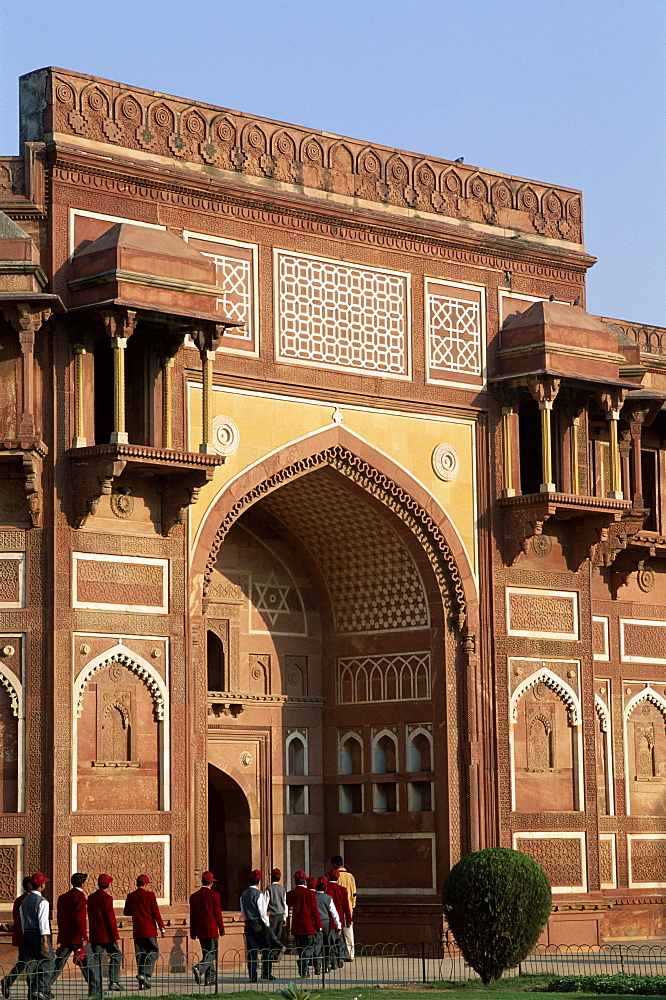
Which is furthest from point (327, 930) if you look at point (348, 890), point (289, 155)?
point (289, 155)

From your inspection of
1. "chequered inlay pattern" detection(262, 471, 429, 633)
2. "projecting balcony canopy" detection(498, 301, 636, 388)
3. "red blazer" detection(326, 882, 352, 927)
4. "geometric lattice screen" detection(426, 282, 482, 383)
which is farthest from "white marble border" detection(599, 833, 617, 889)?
"geometric lattice screen" detection(426, 282, 482, 383)

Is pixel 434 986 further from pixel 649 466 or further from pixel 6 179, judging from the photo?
pixel 649 466

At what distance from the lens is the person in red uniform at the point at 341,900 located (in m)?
16.9

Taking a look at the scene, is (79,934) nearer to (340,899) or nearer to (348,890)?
(340,899)

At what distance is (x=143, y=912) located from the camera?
14.5 metres

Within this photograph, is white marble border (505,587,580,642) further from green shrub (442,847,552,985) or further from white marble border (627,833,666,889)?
green shrub (442,847,552,985)

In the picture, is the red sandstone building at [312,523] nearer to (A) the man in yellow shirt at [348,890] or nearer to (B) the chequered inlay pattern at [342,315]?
(B) the chequered inlay pattern at [342,315]

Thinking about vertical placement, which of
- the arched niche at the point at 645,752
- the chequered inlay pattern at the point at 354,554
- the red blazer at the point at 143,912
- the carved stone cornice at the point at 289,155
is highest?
the carved stone cornice at the point at 289,155

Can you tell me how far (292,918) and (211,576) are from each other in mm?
3764

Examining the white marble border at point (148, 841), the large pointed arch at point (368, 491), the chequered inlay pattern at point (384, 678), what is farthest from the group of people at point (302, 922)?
the large pointed arch at point (368, 491)

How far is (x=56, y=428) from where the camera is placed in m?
15.9

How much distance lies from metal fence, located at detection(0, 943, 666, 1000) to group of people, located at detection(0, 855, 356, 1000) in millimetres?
59

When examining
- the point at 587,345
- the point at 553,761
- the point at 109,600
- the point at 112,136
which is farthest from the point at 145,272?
the point at 553,761

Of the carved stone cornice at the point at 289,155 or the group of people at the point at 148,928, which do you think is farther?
the carved stone cornice at the point at 289,155
